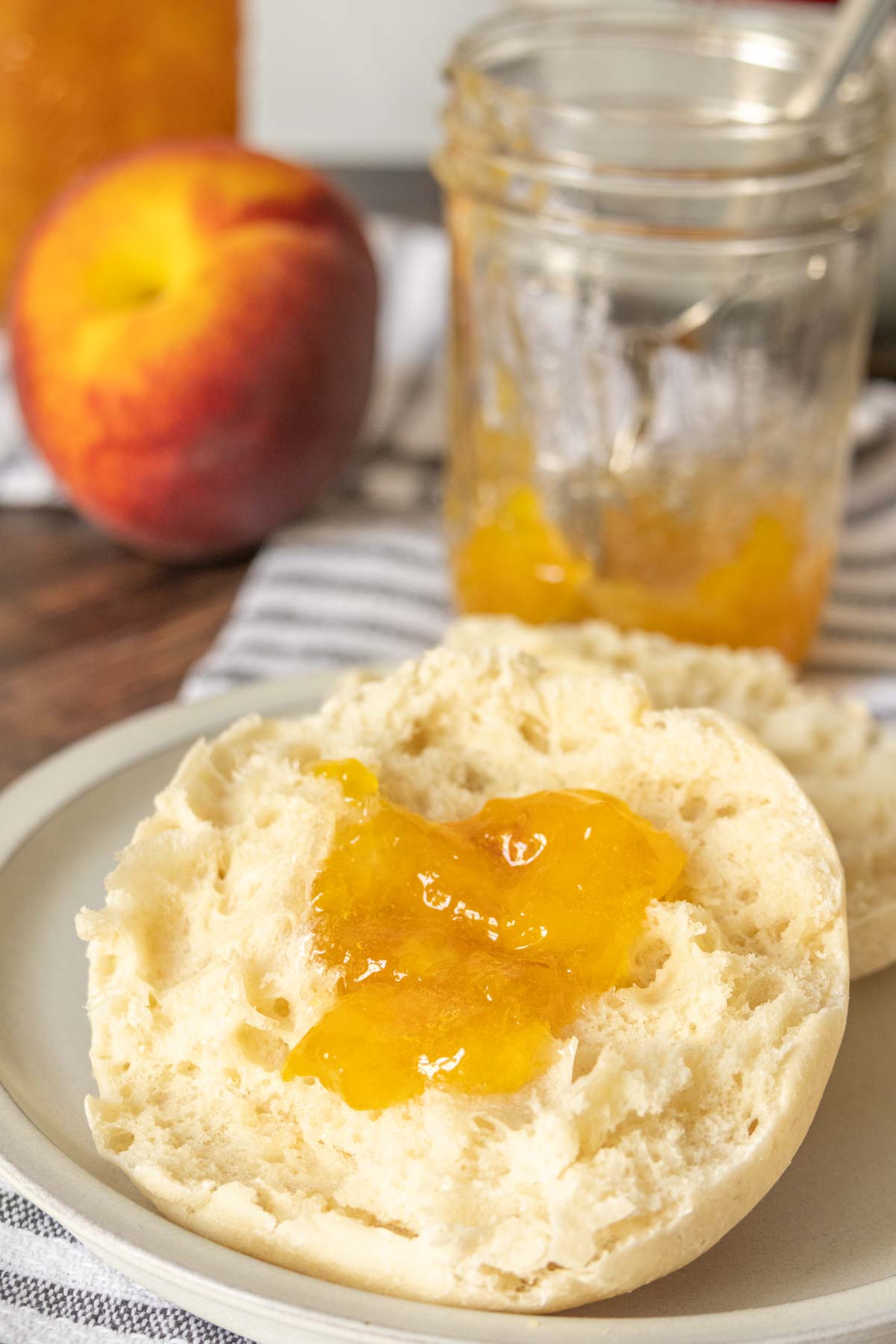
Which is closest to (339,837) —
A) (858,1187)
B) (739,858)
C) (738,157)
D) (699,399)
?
(739,858)

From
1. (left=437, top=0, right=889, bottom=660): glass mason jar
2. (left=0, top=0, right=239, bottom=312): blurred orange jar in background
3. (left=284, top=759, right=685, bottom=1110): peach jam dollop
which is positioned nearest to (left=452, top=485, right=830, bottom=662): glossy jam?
(left=437, top=0, right=889, bottom=660): glass mason jar

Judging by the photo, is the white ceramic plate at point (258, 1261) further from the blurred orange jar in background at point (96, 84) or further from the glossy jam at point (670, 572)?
the blurred orange jar in background at point (96, 84)

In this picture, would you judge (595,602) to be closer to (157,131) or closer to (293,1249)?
(293,1249)

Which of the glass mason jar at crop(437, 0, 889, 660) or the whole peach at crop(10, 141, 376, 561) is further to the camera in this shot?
the whole peach at crop(10, 141, 376, 561)

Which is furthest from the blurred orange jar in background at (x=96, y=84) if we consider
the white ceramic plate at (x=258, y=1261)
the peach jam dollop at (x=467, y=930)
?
the peach jam dollop at (x=467, y=930)

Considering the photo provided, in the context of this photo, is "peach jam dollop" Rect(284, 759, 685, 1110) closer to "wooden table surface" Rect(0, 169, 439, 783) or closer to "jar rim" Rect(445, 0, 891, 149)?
"wooden table surface" Rect(0, 169, 439, 783)

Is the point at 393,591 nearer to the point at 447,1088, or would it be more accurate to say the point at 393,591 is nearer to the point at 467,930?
the point at 467,930
